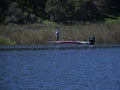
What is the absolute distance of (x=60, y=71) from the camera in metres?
30.2

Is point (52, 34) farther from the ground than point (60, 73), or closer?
farther from the ground

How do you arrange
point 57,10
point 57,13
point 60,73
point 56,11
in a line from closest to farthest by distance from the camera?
1. point 60,73
2. point 57,13
3. point 57,10
4. point 56,11

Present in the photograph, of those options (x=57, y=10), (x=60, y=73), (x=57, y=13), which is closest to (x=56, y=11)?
(x=57, y=10)

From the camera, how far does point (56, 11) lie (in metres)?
79.2

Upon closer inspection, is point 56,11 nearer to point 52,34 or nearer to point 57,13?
point 57,13

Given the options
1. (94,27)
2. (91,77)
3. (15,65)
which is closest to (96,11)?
(94,27)

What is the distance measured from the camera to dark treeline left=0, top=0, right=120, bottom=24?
77.9 metres

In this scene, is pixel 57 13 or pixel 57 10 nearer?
pixel 57 13

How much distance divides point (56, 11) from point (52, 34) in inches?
791

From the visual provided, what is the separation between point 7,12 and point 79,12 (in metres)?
10.4

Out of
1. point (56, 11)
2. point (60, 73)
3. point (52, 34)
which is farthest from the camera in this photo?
point (56, 11)

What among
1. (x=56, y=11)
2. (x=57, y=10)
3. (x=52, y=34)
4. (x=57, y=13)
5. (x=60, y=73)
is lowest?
(x=60, y=73)

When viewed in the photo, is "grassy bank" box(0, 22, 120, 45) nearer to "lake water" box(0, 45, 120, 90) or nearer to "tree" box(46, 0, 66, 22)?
"tree" box(46, 0, 66, 22)

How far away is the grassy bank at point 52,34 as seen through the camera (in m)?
57.8
